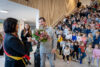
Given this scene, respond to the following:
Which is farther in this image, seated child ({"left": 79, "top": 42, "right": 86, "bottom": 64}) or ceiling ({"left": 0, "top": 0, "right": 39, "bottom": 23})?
ceiling ({"left": 0, "top": 0, "right": 39, "bottom": 23})

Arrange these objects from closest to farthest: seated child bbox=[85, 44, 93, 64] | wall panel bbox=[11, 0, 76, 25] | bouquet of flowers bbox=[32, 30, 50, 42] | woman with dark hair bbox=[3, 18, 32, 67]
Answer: woman with dark hair bbox=[3, 18, 32, 67], bouquet of flowers bbox=[32, 30, 50, 42], seated child bbox=[85, 44, 93, 64], wall panel bbox=[11, 0, 76, 25]

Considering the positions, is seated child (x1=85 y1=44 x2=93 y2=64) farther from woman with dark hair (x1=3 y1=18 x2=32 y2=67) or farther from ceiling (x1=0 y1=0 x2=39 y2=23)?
ceiling (x1=0 y1=0 x2=39 y2=23)

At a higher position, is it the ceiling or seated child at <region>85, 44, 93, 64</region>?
the ceiling

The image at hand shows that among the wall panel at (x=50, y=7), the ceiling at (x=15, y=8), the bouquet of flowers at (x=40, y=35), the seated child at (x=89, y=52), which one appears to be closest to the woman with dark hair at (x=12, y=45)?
the bouquet of flowers at (x=40, y=35)

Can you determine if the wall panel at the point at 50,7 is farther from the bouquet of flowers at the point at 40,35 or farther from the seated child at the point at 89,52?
the seated child at the point at 89,52

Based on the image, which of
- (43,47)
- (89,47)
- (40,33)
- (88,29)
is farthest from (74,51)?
(40,33)

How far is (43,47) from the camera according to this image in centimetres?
224

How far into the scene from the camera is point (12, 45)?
1158 millimetres

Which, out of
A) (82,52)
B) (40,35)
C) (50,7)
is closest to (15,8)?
(50,7)

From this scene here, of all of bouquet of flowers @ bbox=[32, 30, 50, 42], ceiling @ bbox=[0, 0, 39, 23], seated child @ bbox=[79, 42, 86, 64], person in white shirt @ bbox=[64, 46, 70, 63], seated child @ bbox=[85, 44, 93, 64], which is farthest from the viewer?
ceiling @ bbox=[0, 0, 39, 23]

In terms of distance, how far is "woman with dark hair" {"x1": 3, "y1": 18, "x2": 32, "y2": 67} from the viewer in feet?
3.83

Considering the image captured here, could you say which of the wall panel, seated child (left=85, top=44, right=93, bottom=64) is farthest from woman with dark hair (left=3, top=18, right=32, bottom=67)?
the wall panel

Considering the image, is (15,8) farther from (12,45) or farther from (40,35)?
(12,45)

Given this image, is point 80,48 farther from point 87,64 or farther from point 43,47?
point 43,47
